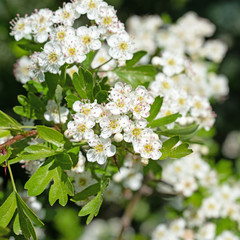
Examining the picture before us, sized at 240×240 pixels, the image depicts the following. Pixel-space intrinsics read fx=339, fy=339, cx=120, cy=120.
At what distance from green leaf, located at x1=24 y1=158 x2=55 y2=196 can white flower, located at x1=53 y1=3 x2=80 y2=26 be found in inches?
26.6

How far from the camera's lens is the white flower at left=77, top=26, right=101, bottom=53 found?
1.59m

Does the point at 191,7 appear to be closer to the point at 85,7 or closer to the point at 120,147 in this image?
the point at 85,7

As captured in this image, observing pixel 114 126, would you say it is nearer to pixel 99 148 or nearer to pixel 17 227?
pixel 99 148

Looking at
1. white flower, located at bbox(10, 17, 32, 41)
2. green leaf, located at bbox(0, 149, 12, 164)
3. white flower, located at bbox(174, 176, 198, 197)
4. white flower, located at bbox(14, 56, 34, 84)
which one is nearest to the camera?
green leaf, located at bbox(0, 149, 12, 164)

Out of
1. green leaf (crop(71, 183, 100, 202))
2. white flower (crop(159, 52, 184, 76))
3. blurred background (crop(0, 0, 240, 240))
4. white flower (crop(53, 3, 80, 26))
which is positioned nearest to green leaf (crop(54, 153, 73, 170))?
green leaf (crop(71, 183, 100, 202))

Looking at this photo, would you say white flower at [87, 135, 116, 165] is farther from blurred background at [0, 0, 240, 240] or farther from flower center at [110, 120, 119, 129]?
blurred background at [0, 0, 240, 240]

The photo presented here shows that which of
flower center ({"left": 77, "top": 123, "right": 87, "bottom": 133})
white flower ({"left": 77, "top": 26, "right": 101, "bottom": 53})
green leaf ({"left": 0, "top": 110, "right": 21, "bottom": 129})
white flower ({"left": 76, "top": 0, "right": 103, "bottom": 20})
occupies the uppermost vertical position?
white flower ({"left": 76, "top": 0, "right": 103, "bottom": 20})

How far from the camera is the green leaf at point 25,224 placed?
4.86 ft

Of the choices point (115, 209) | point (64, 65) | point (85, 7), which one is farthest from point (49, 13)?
point (115, 209)

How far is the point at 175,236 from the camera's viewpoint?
2.50m

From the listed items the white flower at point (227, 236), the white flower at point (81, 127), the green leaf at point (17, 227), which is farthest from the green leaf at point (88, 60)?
the white flower at point (227, 236)

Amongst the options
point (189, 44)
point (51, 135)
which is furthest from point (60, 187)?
point (189, 44)

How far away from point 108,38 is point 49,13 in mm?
333

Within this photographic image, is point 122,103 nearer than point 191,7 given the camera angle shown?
Yes
